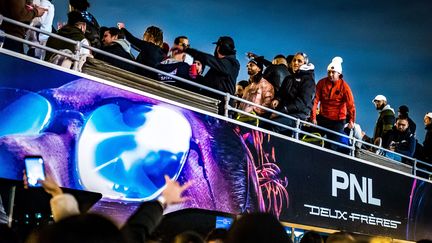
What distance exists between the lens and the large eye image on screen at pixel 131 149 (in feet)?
30.3

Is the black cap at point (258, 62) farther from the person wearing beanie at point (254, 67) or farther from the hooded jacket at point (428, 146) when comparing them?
the hooded jacket at point (428, 146)

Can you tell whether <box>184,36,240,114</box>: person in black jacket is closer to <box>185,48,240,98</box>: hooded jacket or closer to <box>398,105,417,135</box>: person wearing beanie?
<box>185,48,240,98</box>: hooded jacket

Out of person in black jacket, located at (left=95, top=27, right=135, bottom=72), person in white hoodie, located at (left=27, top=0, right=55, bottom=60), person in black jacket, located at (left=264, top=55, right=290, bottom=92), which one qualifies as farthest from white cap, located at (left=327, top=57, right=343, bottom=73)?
person in white hoodie, located at (left=27, top=0, right=55, bottom=60)

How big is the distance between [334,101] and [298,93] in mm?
1465

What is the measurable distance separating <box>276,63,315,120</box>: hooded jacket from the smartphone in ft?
17.1

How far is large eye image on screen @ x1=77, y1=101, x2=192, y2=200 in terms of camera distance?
9227 millimetres

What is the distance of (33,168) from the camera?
8.35 meters

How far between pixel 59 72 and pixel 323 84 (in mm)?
6353

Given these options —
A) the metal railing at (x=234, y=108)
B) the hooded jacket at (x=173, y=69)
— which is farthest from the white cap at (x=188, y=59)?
the metal railing at (x=234, y=108)

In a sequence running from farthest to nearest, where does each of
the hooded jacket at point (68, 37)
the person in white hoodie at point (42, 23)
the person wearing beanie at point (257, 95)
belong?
the person wearing beanie at point (257, 95)
the person in white hoodie at point (42, 23)
the hooded jacket at point (68, 37)

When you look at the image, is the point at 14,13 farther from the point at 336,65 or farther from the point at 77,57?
the point at 336,65

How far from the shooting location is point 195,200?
10.5 meters

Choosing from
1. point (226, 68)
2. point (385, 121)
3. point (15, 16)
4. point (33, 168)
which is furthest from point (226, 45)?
point (385, 121)

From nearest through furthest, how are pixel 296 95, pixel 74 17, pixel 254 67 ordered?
Result: pixel 74 17 < pixel 296 95 < pixel 254 67
